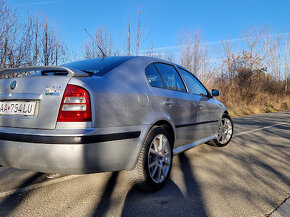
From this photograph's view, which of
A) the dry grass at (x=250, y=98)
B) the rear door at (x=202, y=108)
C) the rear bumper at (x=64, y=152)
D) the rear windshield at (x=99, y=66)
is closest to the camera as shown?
the rear bumper at (x=64, y=152)

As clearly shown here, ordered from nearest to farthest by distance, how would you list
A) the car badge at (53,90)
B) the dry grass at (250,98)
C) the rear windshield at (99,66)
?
the car badge at (53,90) < the rear windshield at (99,66) < the dry grass at (250,98)

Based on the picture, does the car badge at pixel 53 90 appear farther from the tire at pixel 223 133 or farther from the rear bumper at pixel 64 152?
the tire at pixel 223 133

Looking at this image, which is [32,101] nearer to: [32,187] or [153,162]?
[32,187]

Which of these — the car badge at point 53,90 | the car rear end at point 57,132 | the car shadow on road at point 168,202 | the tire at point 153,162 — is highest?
the car badge at point 53,90

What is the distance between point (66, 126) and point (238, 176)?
2226 mm

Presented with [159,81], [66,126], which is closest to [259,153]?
[159,81]

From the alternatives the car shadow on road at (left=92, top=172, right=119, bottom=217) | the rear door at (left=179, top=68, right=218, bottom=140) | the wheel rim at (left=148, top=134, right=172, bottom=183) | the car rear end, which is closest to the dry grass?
the rear door at (left=179, top=68, right=218, bottom=140)

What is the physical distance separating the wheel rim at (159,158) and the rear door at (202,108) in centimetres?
97

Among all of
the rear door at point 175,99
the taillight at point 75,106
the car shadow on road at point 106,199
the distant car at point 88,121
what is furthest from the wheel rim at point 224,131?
the taillight at point 75,106

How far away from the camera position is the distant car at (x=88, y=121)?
1971 mm

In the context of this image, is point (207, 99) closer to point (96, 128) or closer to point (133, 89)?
point (133, 89)

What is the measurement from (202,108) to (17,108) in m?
2.71

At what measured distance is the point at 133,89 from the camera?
2422mm

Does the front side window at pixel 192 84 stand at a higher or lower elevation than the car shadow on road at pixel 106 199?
higher
